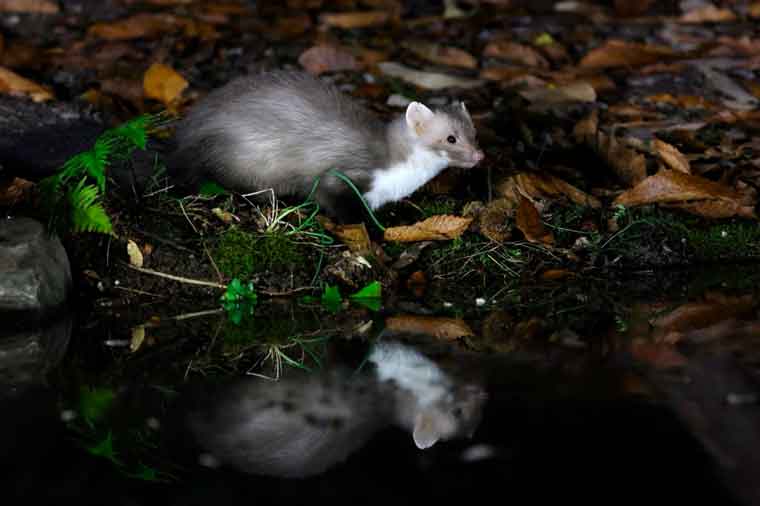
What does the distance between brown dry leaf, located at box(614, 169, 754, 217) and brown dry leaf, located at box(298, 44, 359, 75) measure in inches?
113

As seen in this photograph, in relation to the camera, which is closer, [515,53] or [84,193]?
[84,193]

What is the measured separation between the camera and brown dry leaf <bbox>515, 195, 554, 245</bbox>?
17.5ft

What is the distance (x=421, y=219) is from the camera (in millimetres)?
5699

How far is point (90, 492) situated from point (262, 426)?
0.69 m

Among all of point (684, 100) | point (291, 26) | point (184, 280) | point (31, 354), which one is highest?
point (31, 354)

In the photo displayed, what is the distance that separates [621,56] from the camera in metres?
8.06

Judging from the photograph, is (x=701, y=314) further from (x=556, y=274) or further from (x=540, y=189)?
(x=540, y=189)

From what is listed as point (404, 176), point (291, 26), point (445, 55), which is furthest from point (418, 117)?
point (291, 26)

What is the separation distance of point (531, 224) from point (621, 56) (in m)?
3.20

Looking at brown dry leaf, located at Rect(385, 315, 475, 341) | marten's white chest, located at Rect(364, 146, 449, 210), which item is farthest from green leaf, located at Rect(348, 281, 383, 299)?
marten's white chest, located at Rect(364, 146, 449, 210)

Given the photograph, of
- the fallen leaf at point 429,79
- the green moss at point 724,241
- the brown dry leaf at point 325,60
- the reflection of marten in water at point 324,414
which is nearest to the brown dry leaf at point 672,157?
the green moss at point 724,241

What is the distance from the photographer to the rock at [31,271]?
4.55 metres

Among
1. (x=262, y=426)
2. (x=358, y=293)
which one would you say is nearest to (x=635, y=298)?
(x=358, y=293)

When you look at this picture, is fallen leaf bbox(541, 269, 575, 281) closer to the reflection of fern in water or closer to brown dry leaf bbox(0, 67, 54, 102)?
the reflection of fern in water
